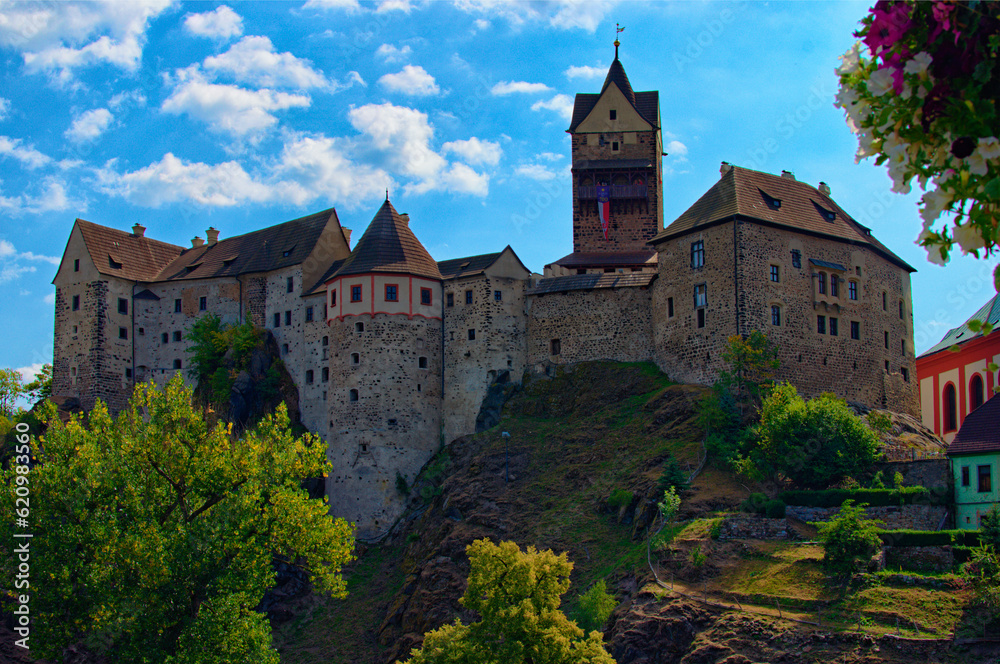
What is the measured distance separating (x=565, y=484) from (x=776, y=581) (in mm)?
14421

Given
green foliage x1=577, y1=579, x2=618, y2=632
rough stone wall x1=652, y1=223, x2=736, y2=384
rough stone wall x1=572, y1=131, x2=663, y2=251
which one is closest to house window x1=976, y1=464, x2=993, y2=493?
rough stone wall x1=652, y1=223, x2=736, y2=384

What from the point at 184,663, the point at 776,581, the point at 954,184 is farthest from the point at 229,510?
the point at 954,184

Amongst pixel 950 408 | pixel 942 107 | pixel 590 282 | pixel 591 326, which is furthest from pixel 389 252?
pixel 942 107

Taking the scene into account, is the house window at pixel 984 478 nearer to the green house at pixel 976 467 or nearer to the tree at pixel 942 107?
the green house at pixel 976 467

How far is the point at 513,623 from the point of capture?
29.1 m

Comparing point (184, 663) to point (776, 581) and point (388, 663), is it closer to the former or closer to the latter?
point (388, 663)

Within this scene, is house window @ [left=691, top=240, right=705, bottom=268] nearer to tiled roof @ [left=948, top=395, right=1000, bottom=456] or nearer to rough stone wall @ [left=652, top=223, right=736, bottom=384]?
rough stone wall @ [left=652, top=223, right=736, bottom=384]

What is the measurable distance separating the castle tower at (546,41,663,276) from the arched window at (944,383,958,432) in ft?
69.0

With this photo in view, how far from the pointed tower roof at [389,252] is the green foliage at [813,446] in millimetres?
25001

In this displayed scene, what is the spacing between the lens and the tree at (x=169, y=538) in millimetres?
28656

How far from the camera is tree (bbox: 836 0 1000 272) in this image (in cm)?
754

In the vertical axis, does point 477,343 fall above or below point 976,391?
above

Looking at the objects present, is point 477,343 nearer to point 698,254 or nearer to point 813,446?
point 698,254

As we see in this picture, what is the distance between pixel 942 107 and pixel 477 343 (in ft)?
167
